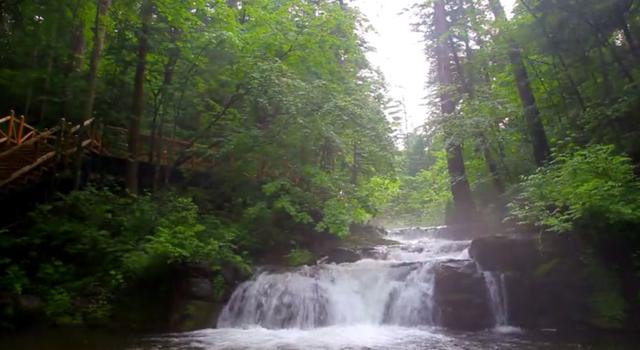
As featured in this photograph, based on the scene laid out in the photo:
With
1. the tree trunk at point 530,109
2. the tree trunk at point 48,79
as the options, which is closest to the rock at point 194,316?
the tree trunk at point 48,79

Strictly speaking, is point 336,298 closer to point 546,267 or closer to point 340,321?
point 340,321

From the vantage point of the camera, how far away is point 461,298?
1048 centimetres

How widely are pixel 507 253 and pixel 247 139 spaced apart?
24.4 ft

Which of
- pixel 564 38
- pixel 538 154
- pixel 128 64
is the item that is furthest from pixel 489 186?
pixel 128 64

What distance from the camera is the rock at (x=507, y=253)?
1085 centimetres

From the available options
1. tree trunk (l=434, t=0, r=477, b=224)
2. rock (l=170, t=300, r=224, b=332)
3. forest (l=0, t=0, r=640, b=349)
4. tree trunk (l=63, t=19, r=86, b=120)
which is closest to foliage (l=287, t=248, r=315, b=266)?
forest (l=0, t=0, r=640, b=349)

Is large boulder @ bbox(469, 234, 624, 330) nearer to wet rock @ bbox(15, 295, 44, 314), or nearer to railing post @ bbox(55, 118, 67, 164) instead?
wet rock @ bbox(15, 295, 44, 314)

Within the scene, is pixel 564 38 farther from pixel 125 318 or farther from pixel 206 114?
pixel 125 318

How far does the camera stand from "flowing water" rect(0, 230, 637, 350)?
27.1 ft

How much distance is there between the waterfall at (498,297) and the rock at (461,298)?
13 cm

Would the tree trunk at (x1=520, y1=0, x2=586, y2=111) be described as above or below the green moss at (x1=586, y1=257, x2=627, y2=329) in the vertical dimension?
above

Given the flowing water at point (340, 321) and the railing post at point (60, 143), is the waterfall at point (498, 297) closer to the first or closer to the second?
Result: the flowing water at point (340, 321)

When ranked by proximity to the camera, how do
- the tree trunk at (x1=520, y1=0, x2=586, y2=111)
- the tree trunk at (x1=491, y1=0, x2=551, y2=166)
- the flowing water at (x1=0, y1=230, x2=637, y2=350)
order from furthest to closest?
the tree trunk at (x1=491, y1=0, x2=551, y2=166) → the tree trunk at (x1=520, y1=0, x2=586, y2=111) → the flowing water at (x1=0, y1=230, x2=637, y2=350)

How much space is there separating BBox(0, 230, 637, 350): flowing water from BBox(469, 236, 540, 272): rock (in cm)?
43
